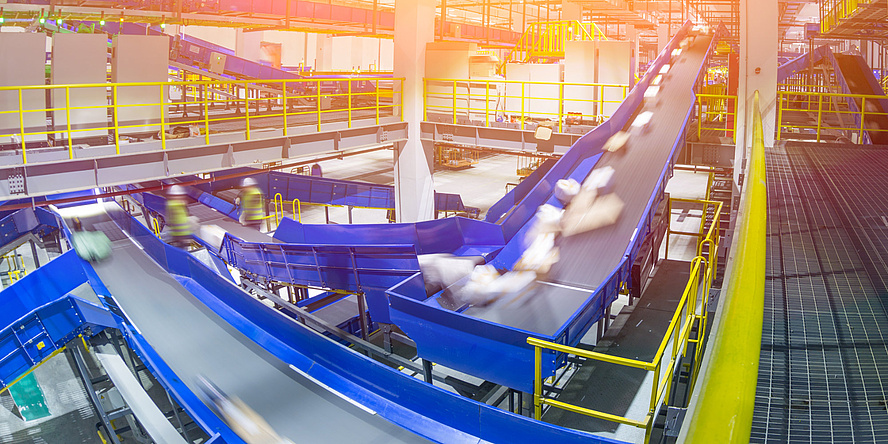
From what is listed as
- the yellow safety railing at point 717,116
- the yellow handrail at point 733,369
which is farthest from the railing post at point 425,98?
the yellow handrail at point 733,369

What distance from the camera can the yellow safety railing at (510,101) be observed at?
46.4 feet

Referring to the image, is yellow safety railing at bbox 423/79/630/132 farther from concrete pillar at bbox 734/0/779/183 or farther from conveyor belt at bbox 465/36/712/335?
conveyor belt at bbox 465/36/712/335

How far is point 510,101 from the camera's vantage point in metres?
15.9

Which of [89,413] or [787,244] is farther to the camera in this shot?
[89,413]

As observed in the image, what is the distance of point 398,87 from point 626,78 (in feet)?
18.3

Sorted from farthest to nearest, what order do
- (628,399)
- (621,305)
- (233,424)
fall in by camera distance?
(621,305)
(628,399)
(233,424)

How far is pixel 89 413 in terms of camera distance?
8.22 m

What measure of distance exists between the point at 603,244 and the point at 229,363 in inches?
169

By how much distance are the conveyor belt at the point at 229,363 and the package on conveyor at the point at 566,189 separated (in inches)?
163

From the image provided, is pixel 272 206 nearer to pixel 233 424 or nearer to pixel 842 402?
pixel 233 424

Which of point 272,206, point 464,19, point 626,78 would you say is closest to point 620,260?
point 626,78

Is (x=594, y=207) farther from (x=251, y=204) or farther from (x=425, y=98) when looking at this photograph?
(x=251, y=204)

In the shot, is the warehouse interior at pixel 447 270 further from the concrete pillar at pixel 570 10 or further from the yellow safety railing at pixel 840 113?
the concrete pillar at pixel 570 10

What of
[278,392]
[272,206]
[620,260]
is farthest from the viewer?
[272,206]
